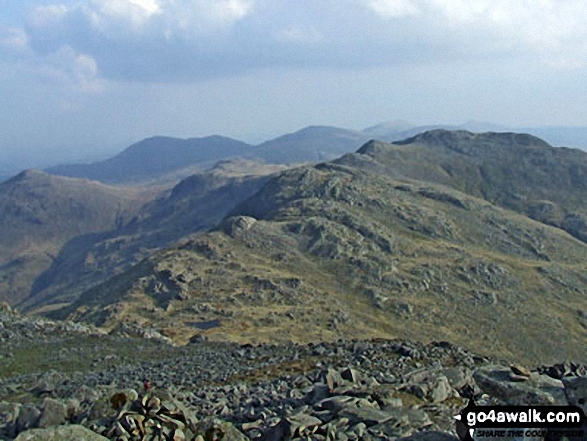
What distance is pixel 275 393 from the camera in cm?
3131

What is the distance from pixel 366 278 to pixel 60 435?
94749 mm

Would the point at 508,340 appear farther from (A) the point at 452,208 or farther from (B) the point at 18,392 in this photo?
(B) the point at 18,392

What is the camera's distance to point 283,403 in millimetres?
28266

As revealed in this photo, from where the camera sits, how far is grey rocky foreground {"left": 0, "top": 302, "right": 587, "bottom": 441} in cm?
2095

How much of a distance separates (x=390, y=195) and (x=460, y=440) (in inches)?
5291

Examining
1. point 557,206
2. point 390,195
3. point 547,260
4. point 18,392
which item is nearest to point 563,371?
point 18,392

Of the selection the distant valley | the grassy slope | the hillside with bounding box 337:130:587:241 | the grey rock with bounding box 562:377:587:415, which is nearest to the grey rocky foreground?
the grey rock with bounding box 562:377:587:415

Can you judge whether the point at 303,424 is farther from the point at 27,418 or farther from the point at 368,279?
the point at 368,279

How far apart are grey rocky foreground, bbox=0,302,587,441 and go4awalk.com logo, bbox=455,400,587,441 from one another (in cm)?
106

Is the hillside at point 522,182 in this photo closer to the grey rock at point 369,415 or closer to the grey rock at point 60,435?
the grey rock at point 369,415

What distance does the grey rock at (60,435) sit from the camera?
18.9 m

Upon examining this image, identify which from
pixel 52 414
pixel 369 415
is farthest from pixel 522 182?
pixel 52 414

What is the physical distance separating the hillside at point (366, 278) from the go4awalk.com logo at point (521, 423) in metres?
63.4

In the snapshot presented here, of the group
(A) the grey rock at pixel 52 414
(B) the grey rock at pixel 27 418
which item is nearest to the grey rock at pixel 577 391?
(A) the grey rock at pixel 52 414
